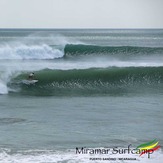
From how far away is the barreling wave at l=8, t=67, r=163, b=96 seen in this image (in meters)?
20.8

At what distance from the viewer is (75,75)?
76.8 ft

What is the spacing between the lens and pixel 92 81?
73.8ft

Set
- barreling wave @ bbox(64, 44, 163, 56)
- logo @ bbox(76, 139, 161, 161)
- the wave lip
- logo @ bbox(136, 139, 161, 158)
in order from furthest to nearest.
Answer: barreling wave @ bbox(64, 44, 163, 56)
the wave lip
logo @ bbox(136, 139, 161, 158)
logo @ bbox(76, 139, 161, 161)

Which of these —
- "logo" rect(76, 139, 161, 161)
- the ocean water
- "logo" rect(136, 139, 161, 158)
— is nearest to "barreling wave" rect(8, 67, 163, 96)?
the ocean water

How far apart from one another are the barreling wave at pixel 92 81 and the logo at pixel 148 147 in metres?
8.29

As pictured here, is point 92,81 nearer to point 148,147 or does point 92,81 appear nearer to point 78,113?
point 78,113

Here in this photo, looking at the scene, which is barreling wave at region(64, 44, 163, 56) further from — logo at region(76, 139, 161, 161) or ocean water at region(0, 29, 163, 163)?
logo at region(76, 139, 161, 161)

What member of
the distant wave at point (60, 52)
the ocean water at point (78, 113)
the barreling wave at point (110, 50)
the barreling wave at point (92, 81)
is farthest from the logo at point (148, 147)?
the barreling wave at point (110, 50)

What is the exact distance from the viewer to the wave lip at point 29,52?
38.6m

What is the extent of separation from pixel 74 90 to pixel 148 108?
5.30 metres

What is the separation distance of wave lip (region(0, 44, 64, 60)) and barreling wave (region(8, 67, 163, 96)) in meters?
13.7

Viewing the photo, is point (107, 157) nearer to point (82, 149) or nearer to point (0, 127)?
point (82, 149)

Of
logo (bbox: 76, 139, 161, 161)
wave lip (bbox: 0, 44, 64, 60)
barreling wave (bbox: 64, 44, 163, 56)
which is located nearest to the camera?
logo (bbox: 76, 139, 161, 161)

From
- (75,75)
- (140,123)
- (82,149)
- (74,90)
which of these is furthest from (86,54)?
(82,149)
